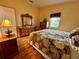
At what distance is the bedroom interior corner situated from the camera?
6.95ft

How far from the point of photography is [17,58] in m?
2.08

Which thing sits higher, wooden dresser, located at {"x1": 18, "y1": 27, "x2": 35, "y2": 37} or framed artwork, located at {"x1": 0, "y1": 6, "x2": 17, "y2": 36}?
framed artwork, located at {"x1": 0, "y1": 6, "x2": 17, "y2": 36}

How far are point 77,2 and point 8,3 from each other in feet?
13.9

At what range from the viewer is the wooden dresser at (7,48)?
1861 mm

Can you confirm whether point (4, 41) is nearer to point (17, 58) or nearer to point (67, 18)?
point (17, 58)

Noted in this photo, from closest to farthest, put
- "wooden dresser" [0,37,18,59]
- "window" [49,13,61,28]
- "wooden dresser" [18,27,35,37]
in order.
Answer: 1. "wooden dresser" [0,37,18,59]
2. "wooden dresser" [18,27,35,37]
3. "window" [49,13,61,28]

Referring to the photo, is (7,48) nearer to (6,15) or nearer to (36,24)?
(6,15)

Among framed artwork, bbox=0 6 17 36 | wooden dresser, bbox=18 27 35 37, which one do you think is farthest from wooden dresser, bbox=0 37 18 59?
wooden dresser, bbox=18 27 35 37

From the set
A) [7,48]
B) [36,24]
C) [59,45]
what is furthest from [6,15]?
[59,45]

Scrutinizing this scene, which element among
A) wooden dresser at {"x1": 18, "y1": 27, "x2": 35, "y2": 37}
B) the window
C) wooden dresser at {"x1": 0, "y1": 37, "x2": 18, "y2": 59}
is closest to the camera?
wooden dresser at {"x1": 0, "y1": 37, "x2": 18, "y2": 59}

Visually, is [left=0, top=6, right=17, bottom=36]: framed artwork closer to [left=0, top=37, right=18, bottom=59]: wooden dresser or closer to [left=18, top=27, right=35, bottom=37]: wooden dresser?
[left=18, top=27, right=35, bottom=37]: wooden dresser

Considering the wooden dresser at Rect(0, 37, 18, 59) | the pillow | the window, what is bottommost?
the wooden dresser at Rect(0, 37, 18, 59)

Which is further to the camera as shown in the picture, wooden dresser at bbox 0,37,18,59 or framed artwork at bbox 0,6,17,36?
framed artwork at bbox 0,6,17,36

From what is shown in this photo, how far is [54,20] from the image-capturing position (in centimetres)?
510
